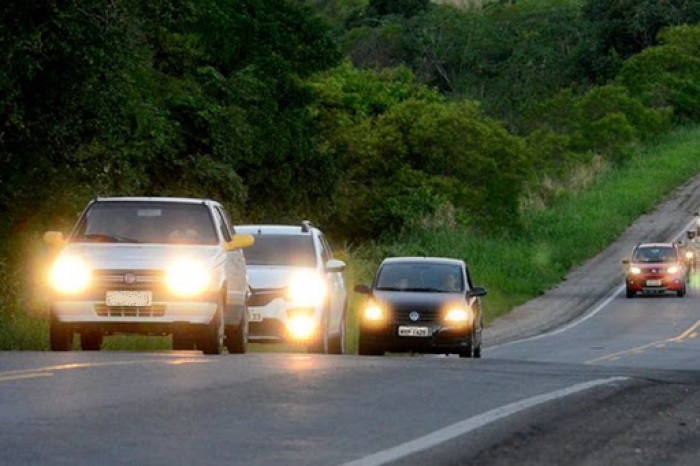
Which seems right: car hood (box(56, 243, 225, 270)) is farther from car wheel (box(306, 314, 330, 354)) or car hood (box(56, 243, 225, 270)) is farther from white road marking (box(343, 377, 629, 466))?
white road marking (box(343, 377, 629, 466))

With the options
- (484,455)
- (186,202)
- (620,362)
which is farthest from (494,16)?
(484,455)

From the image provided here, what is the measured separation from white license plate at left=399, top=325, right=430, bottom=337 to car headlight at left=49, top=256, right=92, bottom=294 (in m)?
9.42

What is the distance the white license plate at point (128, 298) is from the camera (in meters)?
21.1

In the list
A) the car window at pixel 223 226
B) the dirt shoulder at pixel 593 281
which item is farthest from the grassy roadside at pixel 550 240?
the car window at pixel 223 226

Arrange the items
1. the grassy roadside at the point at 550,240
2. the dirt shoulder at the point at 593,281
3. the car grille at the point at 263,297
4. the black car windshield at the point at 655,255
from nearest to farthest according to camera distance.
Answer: the car grille at the point at 263,297
the dirt shoulder at the point at 593,281
the grassy roadside at the point at 550,240
the black car windshield at the point at 655,255

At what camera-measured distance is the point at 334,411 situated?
41.0 ft

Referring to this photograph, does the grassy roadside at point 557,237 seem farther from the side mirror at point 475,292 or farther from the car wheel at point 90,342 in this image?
the car wheel at point 90,342

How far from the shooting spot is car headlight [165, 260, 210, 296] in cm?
2116

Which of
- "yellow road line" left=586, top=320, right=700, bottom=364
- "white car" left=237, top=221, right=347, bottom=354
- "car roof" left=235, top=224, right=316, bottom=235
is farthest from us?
"yellow road line" left=586, top=320, right=700, bottom=364

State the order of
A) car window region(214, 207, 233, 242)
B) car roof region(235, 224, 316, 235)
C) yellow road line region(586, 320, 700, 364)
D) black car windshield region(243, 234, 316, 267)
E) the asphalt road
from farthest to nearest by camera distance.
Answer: yellow road line region(586, 320, 700, 364) → car roof region(235, 224, 316, 235) → black car windshield region(243, 234, 316, 267) → car window region(214, 207, 233, 242) → the asphalt road

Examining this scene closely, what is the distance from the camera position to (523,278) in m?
67.6

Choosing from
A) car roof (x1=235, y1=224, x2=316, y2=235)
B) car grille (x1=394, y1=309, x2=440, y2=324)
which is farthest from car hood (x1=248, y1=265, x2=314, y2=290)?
car grille (x1=394, y1=309, x2=440, y2=324)

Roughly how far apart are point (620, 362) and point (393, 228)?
3787cm

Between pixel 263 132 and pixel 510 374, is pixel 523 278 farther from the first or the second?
pixel 510 374
